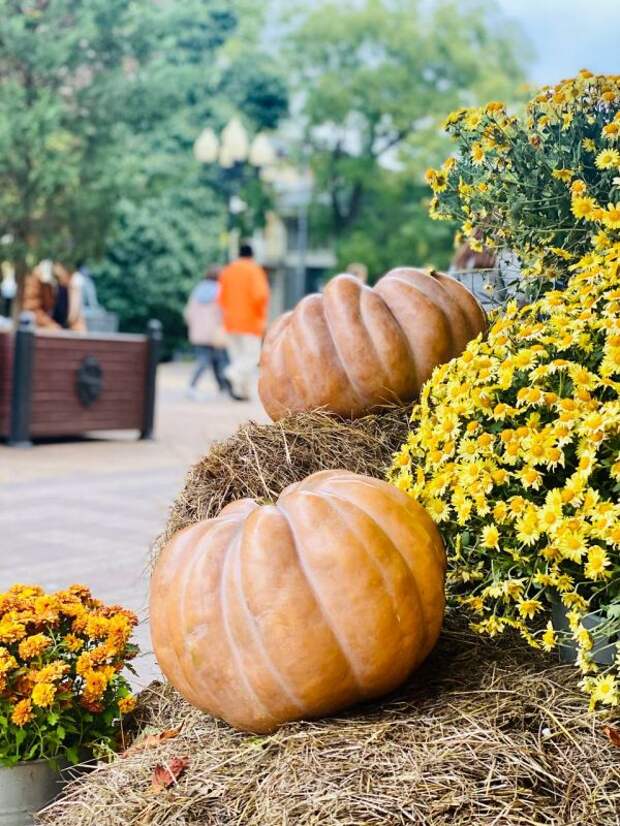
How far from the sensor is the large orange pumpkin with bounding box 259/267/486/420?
3.54m

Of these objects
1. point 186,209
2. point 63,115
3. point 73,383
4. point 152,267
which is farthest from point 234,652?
point 186,209

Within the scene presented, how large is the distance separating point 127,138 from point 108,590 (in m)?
9.60

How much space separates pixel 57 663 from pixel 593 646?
4.34 ft

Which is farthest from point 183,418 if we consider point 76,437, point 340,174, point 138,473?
point 340,174

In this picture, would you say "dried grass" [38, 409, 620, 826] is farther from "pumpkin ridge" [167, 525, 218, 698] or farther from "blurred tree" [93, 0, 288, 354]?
"blurred tree" [93, 0, 288, 354]

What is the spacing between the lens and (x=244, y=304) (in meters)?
15.1

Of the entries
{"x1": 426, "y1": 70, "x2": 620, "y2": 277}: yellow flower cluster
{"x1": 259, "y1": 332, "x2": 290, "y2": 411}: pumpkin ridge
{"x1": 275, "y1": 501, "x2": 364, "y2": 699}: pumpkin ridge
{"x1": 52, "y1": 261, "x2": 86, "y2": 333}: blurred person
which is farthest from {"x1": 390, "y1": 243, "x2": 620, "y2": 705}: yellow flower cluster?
{"x1": 52, "y1": 261, "x2": 86, "y2": 333}: blurred person

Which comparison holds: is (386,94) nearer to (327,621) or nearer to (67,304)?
(67,304)

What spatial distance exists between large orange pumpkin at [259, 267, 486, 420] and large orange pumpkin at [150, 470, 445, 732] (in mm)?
929

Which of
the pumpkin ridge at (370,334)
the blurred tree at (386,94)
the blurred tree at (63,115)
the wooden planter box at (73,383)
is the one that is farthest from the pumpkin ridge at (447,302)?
the blurred tree at (386,94)

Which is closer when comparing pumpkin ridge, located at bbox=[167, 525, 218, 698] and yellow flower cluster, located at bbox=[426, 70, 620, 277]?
pumpkin ridge, located at bbox=[167, 525, 218, 698]

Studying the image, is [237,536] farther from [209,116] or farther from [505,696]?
[209,116]

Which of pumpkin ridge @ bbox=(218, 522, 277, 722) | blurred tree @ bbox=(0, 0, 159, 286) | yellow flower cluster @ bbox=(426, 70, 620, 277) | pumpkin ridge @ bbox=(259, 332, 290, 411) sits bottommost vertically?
pumpkin ridge @ bbox=(218, 522, 277, 722)

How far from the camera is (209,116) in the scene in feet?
103
